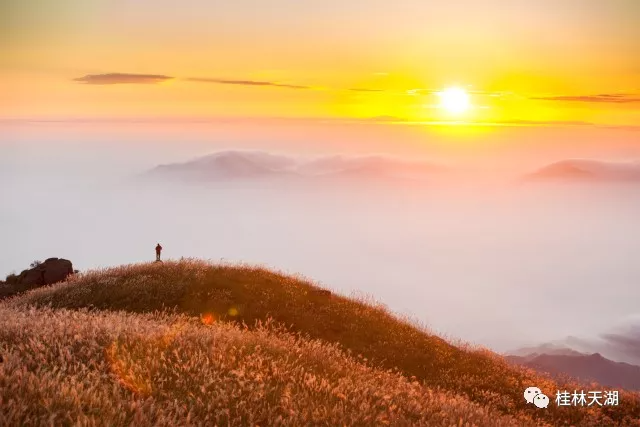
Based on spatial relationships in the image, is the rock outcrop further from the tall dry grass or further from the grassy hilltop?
the tall dry grass

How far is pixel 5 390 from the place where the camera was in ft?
16.4

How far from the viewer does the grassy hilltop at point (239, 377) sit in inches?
205

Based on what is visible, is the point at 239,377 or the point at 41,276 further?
the point at 41,276

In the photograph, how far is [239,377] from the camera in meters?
6.70

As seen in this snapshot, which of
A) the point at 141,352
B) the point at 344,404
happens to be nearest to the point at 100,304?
the point at 141,352

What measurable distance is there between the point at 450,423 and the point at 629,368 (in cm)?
11226

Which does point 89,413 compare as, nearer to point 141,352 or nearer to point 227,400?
point 227,400

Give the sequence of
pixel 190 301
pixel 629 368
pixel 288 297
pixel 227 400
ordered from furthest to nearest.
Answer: pixel 629 368 → pixel 288 297 → pixel 190 301 → pixel 227 400
